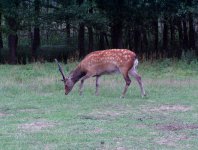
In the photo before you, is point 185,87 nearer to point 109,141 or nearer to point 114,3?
point 109,141

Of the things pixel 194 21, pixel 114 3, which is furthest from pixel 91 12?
pixel 194 21

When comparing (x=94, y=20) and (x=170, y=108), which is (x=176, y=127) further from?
(x=94, y=20)

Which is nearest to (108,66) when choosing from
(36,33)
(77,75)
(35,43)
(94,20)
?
(77,75)

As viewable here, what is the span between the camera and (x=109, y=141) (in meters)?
8.03

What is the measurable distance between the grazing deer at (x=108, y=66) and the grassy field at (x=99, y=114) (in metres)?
0.34

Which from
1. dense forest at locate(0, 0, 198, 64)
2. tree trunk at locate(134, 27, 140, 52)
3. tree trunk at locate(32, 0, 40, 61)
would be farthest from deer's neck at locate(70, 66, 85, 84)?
tree trunk at locate(134, 27, 140, 52)

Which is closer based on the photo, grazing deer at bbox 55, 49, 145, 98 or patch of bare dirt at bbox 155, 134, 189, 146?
patch of bare dirt at bbox 155, 134, 189, 146

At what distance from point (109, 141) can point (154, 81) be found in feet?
26.6

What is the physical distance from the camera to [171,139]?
8.19 meters

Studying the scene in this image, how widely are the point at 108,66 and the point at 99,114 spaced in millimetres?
3384

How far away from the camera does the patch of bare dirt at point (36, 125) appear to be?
358 inches

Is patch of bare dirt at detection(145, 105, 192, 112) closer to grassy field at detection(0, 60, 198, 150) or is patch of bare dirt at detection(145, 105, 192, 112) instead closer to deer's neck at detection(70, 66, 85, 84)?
grassy field at detection(0, 60, 198, 150)

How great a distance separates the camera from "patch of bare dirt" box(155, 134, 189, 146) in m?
7.95

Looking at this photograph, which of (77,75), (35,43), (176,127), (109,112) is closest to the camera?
(176,127)
